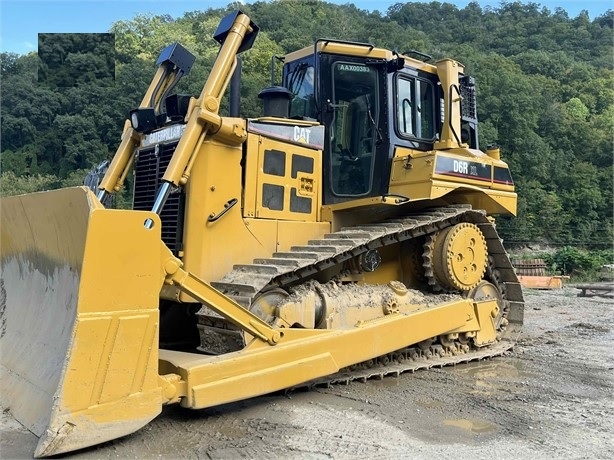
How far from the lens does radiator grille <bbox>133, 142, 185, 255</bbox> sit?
481cm

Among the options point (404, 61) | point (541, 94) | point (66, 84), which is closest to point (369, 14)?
point (541, 94)

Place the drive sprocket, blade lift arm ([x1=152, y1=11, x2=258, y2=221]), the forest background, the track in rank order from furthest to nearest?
the forest background < the drive sprocket < the track < blade lift arm ([x1=152, y1=11, x2=258, y2=221])

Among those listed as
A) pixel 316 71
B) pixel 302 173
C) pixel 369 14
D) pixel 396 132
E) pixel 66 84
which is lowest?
pixel 302 173

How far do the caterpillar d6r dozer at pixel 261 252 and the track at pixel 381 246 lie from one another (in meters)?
0.02

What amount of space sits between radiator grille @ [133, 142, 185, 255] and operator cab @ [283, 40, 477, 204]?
1.53 metres

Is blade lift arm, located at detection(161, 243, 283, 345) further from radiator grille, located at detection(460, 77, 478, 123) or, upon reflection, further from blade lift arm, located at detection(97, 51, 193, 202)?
radiator grille, located at detection(460, 77, 478, 123)

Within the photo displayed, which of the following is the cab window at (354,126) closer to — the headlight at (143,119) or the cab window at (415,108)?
the cab window at (415,108)

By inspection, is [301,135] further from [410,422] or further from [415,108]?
[410,422]

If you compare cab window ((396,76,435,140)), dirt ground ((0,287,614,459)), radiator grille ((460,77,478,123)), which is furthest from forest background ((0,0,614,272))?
dirt ground ((0,287,614,459))

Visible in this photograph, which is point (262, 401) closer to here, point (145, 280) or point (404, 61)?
point (145, 280)

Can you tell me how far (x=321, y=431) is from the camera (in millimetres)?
3877

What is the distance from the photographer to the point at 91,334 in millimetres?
3246

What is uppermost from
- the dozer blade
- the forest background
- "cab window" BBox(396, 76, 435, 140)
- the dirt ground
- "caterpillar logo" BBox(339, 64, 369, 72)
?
the forest background

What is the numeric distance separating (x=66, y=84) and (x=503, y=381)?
43.4 m
